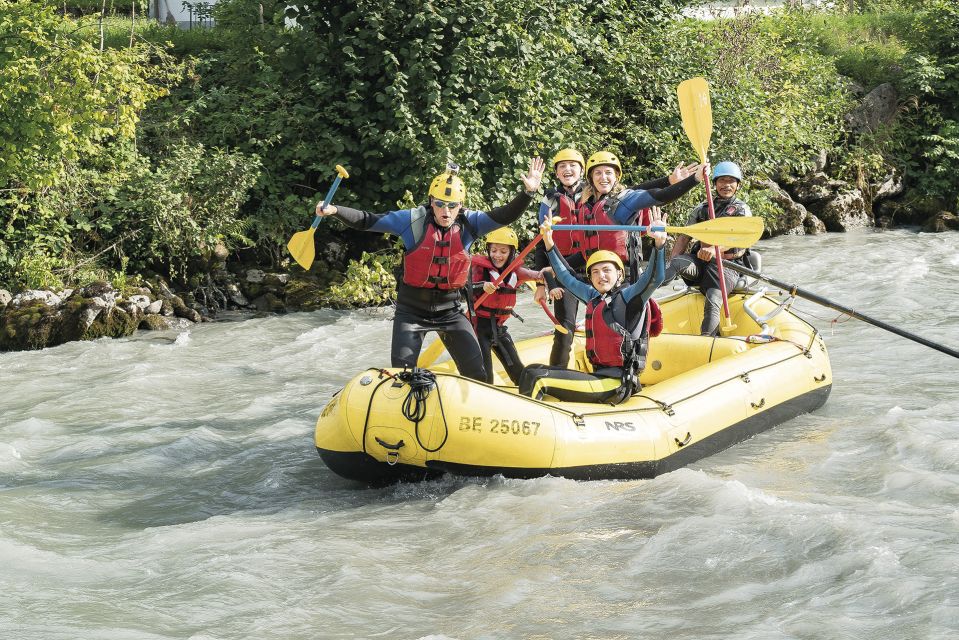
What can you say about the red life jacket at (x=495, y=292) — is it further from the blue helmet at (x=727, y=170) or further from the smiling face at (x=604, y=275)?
the blue helmet at (x=727, y=170)

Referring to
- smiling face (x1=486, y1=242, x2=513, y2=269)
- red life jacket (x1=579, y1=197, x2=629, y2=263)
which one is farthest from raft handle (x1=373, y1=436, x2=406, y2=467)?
red life jacket (x1=579, y1=197, x2=629, y2=263)

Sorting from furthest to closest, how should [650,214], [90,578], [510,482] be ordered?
[650,214]
[510,482]
[90,578]

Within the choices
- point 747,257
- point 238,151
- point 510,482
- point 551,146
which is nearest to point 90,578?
point 510,482

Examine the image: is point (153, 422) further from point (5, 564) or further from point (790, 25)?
point (790, 25)

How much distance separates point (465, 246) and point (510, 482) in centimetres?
129

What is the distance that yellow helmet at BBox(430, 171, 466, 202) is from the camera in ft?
18.0

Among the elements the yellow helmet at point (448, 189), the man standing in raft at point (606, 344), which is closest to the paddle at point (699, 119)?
the man standing in raft at point (606, 344)

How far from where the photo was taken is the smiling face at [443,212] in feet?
18.1

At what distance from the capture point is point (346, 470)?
540 cm

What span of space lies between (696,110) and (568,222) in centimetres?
152

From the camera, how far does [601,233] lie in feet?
21.0

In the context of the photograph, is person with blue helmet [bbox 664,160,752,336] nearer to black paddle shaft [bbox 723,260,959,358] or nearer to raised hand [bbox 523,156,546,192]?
black paddle shaft [bbox 723,260,959,358]

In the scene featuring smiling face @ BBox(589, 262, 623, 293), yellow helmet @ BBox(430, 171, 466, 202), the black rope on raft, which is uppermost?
yellow helmet @ BBox(430, 171, 466, 202)

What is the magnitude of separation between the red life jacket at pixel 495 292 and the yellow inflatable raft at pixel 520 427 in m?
0.44
